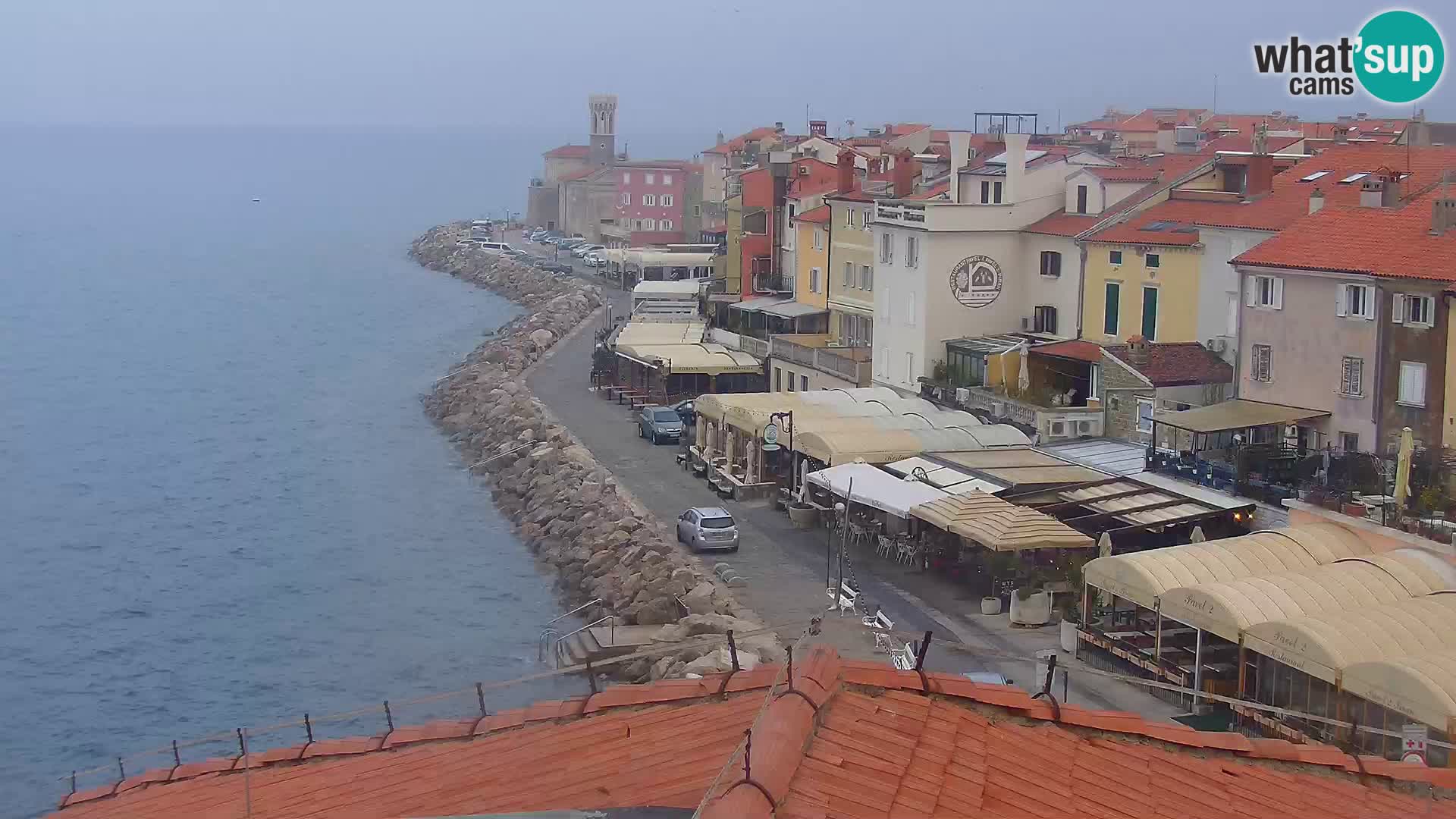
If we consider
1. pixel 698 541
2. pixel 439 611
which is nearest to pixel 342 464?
pixel 439 611

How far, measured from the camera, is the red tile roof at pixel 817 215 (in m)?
45.4

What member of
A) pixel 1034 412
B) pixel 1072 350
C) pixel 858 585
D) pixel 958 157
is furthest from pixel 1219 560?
pixel 958 157

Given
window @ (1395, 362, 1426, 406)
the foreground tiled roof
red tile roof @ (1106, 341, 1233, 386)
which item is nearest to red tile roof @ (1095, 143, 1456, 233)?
red tile roof @ (1106, 341, 1233, 386)

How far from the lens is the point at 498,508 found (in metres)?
40.2

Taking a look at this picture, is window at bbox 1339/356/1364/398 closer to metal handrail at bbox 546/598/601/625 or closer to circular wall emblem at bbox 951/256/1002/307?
circular wall emblem at bbox 951/256/1002/307

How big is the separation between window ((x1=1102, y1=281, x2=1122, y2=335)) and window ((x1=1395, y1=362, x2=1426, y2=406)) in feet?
30.2

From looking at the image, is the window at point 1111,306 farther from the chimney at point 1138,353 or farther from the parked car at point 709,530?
the parked car at point 709,530

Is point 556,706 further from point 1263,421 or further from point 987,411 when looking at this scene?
point 987,411

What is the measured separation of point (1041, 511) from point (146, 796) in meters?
17.5

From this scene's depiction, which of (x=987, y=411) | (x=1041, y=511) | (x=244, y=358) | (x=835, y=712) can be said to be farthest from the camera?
(x=244, y=358)

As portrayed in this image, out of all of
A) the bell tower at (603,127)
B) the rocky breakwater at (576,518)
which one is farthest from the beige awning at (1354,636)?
the bell tower at (603,127)

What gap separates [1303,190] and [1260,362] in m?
6.09

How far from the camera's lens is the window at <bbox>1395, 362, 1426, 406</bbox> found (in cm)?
2384

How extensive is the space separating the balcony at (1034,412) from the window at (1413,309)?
7111 mm
